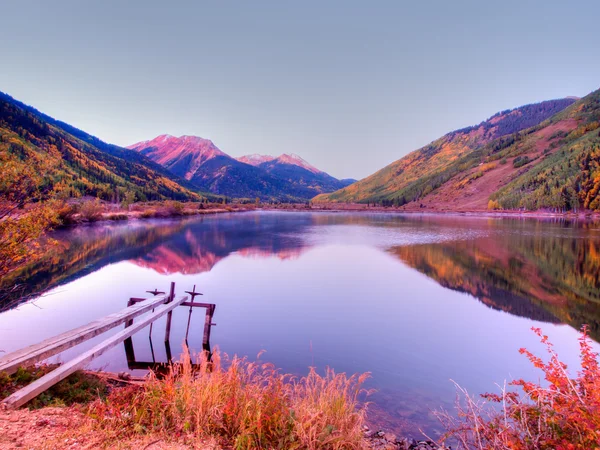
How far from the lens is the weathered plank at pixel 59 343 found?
5.92 metres

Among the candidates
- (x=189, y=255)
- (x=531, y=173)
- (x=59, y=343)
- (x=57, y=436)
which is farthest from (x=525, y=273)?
(x=531, y=173)

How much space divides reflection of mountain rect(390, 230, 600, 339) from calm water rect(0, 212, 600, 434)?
0.31ft

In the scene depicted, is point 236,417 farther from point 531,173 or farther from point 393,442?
point 531,173

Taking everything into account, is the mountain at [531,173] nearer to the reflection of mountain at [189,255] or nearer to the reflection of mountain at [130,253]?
the reflection of mountain at [189,255]

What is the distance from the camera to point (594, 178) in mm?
84188

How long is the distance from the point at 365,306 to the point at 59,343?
36.9ft

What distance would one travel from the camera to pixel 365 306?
1492 cm

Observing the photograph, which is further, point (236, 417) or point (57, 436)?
point (236, 417)

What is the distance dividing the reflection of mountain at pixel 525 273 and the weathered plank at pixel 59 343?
47.8ft

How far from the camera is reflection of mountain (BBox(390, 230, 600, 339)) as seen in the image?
14.4 m

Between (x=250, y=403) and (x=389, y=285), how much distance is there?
15.3 meters

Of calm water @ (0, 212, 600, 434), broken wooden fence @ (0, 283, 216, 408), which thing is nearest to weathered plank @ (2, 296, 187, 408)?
broken wooden fence @ (0, 283, 216, 408)

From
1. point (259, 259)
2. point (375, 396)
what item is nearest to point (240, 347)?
point (375, 396)

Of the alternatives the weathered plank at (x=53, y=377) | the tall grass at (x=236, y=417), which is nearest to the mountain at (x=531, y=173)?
the tall grass at (x=236, y=417)
